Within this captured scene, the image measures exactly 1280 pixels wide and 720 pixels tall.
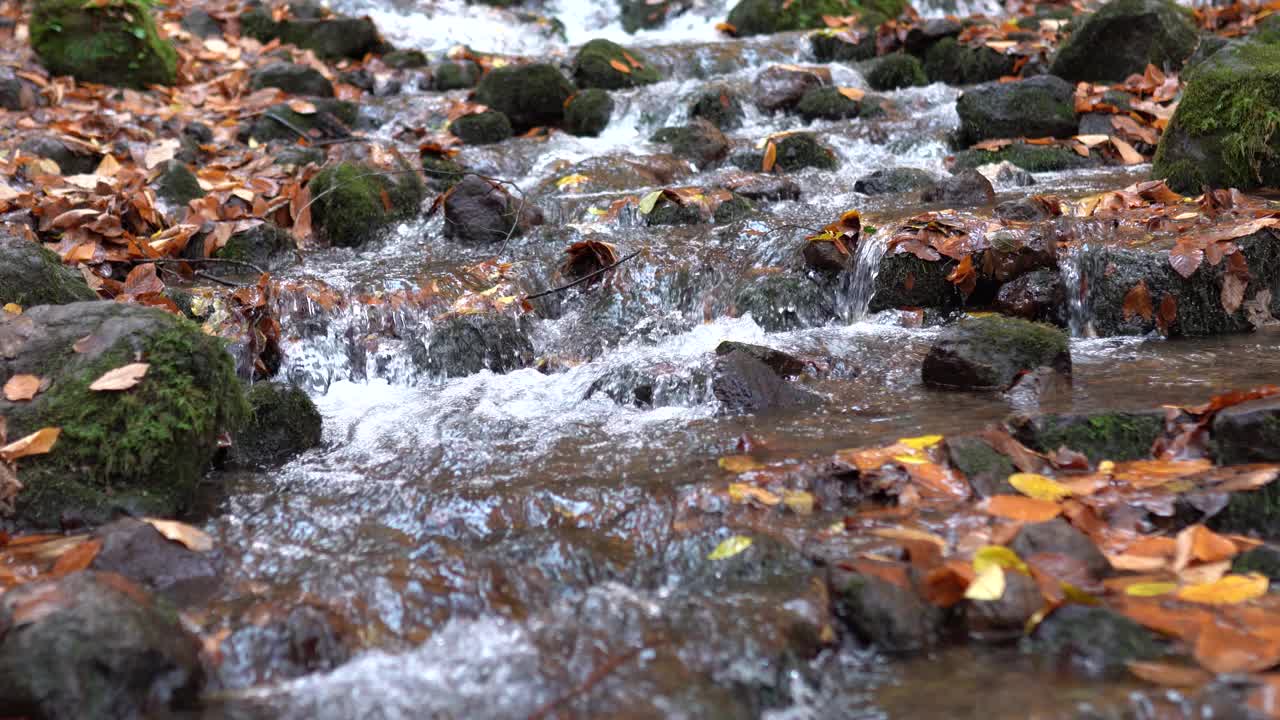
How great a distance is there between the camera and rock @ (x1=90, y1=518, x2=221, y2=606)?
2.83 metres

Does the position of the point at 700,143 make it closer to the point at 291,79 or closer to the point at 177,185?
the point at 177,185

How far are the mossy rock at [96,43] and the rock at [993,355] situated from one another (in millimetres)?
8371

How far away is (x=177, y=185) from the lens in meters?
6.48

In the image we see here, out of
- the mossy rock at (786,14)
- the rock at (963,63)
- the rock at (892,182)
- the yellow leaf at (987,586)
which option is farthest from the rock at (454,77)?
the yellow leaf at (987,586)

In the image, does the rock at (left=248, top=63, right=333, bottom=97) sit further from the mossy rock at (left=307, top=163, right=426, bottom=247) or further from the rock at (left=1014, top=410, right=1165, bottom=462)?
the rock at (left=1014, top=410, right=1165, bottom=462)

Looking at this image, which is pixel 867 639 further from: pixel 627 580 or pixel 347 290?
pixel 347 290

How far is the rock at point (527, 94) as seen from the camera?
31.0 ft

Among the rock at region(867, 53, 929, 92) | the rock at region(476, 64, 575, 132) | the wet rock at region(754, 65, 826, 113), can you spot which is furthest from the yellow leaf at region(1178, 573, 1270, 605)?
the rock at region(867, 53, 929, 92)

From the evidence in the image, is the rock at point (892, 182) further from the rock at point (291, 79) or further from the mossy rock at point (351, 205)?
the rock at point (291, 79)

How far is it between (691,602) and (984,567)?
0.77 m

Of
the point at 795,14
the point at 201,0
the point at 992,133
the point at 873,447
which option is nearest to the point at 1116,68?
the point at 992,133

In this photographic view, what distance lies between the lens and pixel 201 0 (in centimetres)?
1252

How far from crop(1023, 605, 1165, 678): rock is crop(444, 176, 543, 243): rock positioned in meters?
4.60

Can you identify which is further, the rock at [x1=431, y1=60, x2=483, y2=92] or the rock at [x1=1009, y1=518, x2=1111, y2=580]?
the rock at [x1=431, y1=60, x2=483, y2=92]
